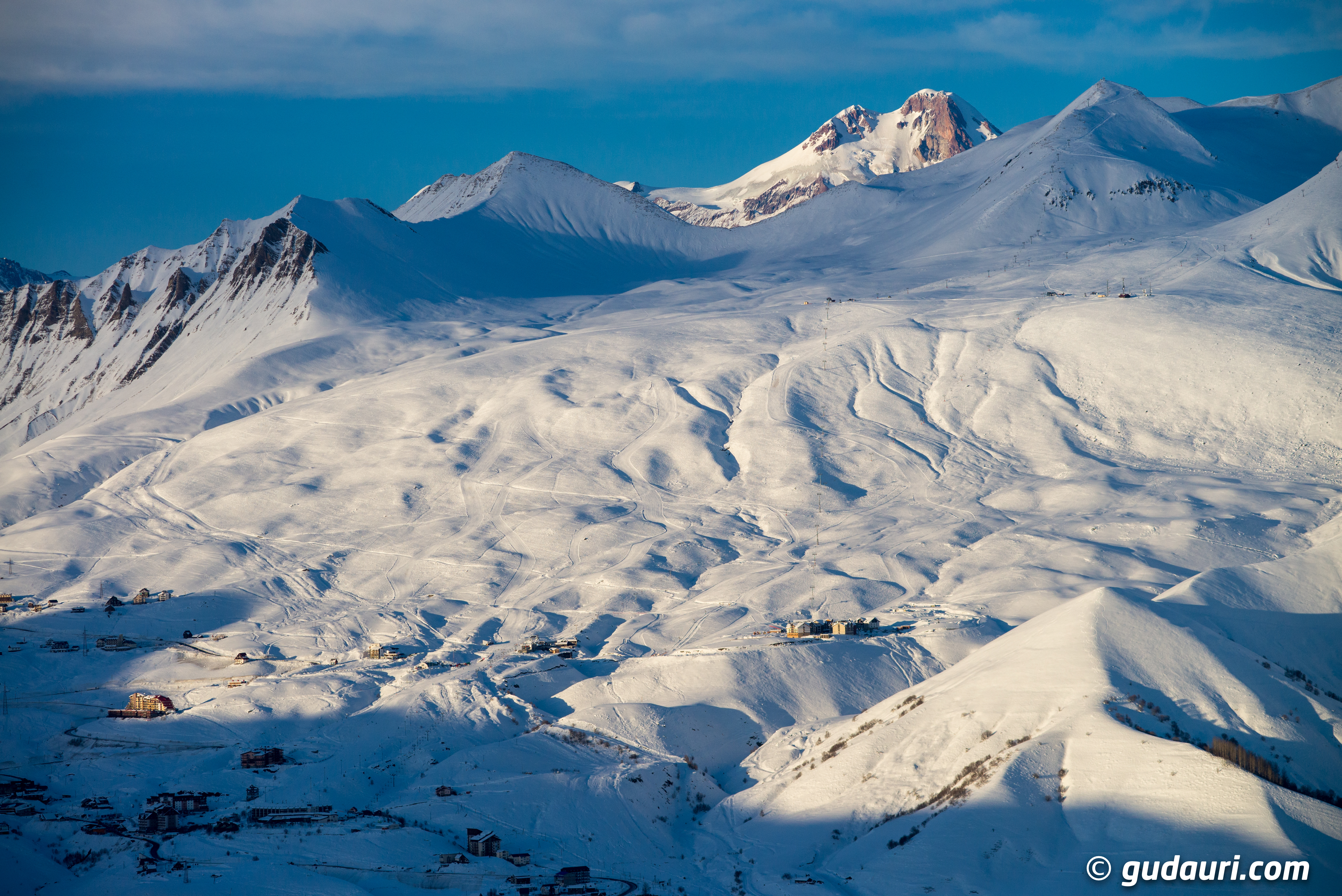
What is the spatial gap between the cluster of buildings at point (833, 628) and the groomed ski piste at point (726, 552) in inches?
50.5

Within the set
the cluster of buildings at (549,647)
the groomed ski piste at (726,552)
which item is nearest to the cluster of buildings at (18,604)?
the groomed ski piste at (726,552)

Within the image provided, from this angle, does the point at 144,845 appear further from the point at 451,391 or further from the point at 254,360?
the point at 254,360

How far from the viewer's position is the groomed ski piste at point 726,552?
34.1 m

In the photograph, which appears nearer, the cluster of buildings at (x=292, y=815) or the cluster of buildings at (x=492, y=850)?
the cluster of buildings at (x=492, y=850)

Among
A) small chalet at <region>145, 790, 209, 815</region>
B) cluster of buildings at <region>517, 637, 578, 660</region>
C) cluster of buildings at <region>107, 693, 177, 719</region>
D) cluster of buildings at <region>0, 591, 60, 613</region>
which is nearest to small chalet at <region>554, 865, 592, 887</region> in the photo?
small chalet at <region>145, 790, 209, 815</region>

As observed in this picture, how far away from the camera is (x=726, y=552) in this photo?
7569 centimetres

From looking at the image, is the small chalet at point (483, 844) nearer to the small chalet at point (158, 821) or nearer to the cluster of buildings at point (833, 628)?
the small chalet at point (158, 821)

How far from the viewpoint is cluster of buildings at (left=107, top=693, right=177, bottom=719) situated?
52.8 m

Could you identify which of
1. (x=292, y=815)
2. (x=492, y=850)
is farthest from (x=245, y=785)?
(x=492, y=850)

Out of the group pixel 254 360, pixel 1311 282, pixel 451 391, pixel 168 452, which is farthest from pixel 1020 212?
pixel 168 452

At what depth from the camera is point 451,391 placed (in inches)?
4058

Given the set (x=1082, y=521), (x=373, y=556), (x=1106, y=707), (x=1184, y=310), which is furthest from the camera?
(x=1184, y=310)

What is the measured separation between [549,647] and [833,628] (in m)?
14.8

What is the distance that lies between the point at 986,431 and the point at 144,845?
68.9 metres
